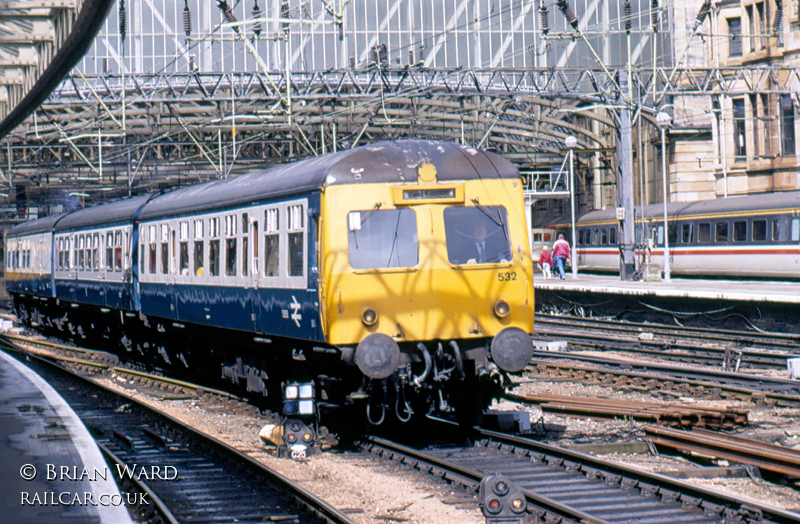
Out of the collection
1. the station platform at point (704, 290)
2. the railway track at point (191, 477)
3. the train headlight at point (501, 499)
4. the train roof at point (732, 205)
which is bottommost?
the railway track at point (191, 477)

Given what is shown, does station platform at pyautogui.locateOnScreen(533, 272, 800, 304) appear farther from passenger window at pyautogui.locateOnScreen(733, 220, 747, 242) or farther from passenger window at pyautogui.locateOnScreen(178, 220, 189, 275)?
passenger window at pyautogui.locateOnScreen(178, 220, 189, 275)

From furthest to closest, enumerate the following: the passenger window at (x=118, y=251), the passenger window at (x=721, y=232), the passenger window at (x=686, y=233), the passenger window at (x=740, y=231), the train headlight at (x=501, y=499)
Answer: the passenger window at (x=686, y=233), the passenger window at (x=721, y=232), the passenger window at (x=740, y=231), the passenger window at (x=118, y=251), the train headlight at (x=501, y=499)

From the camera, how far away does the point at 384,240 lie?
1098cm

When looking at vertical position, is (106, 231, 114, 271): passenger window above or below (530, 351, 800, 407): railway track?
above

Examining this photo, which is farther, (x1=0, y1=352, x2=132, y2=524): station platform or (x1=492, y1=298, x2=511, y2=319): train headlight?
(x1=492, y1=298, x2=511, y2=319): train headlight

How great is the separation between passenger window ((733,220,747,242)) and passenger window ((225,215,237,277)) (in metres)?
21.8

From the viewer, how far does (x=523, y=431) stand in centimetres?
1216

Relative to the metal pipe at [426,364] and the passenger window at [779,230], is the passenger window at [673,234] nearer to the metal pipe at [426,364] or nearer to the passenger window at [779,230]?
the passenger window at [779,230]

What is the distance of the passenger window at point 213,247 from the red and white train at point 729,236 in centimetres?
1972

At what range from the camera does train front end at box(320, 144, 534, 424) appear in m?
10.8

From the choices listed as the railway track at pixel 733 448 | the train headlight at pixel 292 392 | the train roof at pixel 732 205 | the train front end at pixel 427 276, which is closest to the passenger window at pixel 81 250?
the train headlight at pixel 292 392

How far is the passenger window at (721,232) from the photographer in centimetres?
Answer: 3300

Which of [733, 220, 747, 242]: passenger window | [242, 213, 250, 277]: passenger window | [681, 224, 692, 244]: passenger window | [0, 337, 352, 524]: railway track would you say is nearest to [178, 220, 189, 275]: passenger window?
[0, 337, 352, 524]: railway track

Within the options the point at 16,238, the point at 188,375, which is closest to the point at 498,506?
the point at 188,375
